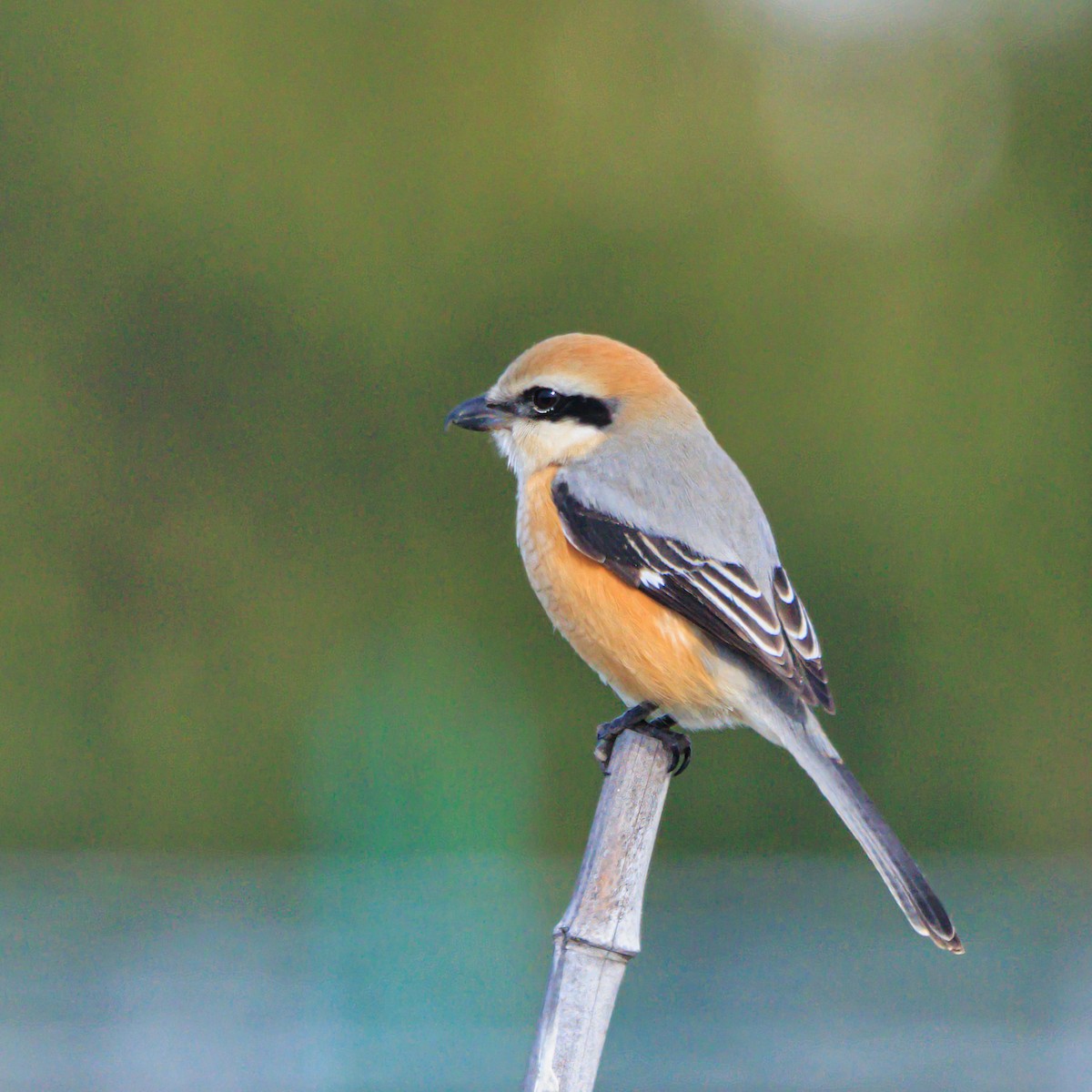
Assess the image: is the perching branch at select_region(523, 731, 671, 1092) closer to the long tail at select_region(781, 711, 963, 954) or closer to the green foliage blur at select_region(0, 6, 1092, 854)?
the long tail at select_region(781, 711, 963, 954)

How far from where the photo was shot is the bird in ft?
8.80

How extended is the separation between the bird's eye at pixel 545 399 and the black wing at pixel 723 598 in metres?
0.37

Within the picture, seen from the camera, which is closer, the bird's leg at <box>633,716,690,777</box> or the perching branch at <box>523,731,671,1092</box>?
the perching branch at <box>523,731,671,1092</box>

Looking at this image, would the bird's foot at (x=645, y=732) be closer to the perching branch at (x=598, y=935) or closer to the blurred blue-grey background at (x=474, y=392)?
the perching branch at (x=598, y=935)

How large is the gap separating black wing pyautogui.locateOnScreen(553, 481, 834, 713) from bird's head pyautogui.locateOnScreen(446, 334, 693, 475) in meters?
0.32

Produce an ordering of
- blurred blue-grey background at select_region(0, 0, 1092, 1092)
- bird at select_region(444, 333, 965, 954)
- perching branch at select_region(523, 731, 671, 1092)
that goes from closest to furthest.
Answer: perching branch at select_region(523, 731, 671, 1092)
bird at select_region(444, 333, 965, 954)
blurred blue-grey background at select_region(0, 0, 1092, 1092)

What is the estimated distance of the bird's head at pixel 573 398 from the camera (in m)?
3.10

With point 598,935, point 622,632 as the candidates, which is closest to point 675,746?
point 622,632

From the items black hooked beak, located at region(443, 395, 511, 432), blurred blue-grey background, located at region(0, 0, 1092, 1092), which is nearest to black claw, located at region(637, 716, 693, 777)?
black hooked beak, located at region(443, 395, 511, 432)

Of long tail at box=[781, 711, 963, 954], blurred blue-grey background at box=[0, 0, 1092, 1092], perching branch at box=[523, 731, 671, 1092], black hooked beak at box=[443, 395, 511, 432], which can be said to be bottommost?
perching branch at box=[523, 731, 671, 1092]

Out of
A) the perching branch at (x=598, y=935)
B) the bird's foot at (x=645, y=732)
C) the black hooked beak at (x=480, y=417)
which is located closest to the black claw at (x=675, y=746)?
the bird's foot at (x=645, y=732)

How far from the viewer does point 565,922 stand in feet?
6.18

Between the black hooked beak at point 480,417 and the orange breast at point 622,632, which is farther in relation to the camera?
the black hooked beak at point 480,417

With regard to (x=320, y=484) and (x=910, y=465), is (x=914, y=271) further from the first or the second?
(x=320, y=484)
